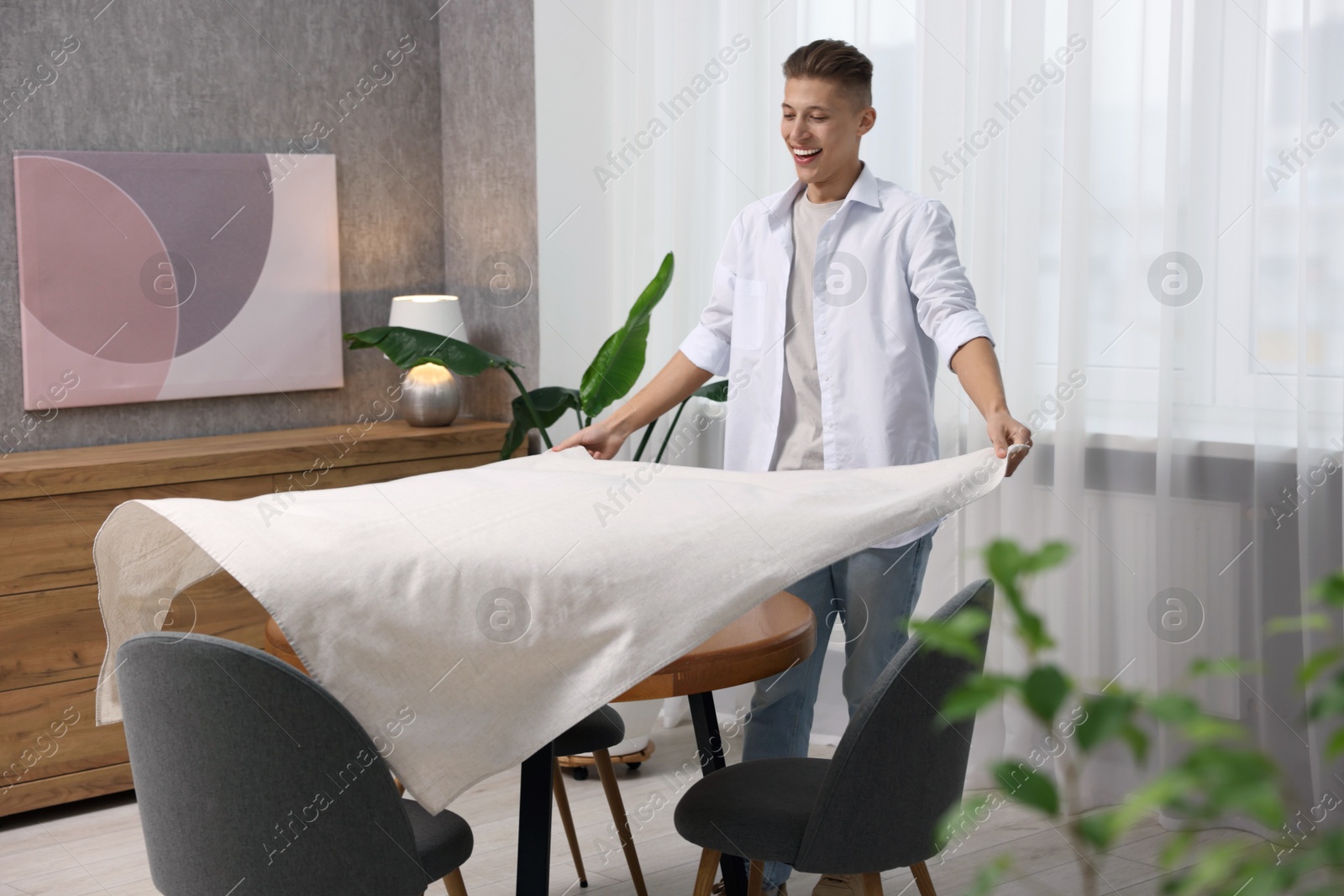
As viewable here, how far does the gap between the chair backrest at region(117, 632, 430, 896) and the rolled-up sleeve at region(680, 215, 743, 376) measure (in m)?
1.41

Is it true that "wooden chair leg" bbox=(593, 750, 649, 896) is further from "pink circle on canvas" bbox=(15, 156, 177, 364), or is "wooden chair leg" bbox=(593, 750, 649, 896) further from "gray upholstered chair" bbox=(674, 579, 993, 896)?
"pink circle on canvas" bbox=(15, 156, 177, 364)

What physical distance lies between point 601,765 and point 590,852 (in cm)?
51

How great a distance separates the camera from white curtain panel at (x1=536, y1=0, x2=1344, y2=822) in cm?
283

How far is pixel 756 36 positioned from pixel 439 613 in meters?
2.70

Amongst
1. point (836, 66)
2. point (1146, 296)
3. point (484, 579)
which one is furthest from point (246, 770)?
point (1146, 296)

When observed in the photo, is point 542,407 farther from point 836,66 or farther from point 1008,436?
point 1008,436

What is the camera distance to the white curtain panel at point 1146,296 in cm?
283

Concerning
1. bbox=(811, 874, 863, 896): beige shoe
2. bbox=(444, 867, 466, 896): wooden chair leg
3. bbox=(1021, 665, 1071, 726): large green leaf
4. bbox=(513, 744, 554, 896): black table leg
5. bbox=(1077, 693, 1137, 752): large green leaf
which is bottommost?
bbox=(811, 874, 863, 896): beige shoe

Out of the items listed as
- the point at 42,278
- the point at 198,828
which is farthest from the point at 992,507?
the point at 42,278

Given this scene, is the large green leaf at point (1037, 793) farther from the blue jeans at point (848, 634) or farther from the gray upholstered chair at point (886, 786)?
the blue jeans at point (848, 634)

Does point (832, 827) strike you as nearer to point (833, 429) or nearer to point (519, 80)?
point (833, 429)

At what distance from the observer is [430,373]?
417 cm

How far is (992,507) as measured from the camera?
11.0ft

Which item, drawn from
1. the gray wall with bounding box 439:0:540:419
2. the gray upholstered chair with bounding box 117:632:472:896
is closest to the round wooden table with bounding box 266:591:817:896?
the gray upholstered chair with bounding box 117:632:472:896
